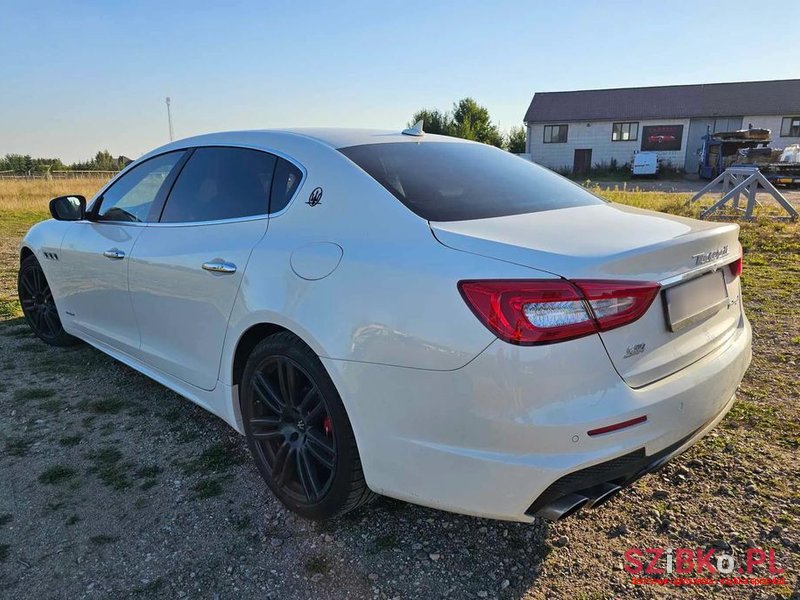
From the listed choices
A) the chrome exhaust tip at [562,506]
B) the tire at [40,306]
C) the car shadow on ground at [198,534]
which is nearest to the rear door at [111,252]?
the tire at [40,306]

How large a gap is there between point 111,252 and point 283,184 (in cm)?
148

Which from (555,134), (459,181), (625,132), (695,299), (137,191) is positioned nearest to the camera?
(695,299)

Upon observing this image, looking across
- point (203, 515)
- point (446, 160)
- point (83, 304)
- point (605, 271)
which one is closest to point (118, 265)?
point (83, 304)

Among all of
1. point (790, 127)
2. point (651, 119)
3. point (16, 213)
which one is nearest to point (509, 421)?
point (16, 213)

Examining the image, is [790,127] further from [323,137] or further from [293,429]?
[293,429]

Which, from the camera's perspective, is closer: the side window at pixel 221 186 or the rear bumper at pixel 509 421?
the rear bumper at pixel 509 421

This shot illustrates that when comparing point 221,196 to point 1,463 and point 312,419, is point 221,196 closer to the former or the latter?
point 312,419

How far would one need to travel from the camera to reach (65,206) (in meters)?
3.90

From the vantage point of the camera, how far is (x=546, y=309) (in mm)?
1690

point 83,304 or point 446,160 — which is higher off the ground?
point 446,160

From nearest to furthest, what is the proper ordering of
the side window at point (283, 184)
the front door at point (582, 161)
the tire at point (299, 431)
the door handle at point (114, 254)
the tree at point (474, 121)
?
1. the tire at point (299, 431)
2. the side window at point (283, 184)
3. the door handle at point (114, 254)
4. the front door at point (582, 161)
5. the tree at point (474, 121)

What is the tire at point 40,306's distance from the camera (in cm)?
448

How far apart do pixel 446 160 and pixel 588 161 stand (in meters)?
41.2

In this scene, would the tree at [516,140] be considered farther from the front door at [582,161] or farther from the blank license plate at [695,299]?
the blank license plate at [695,299]
